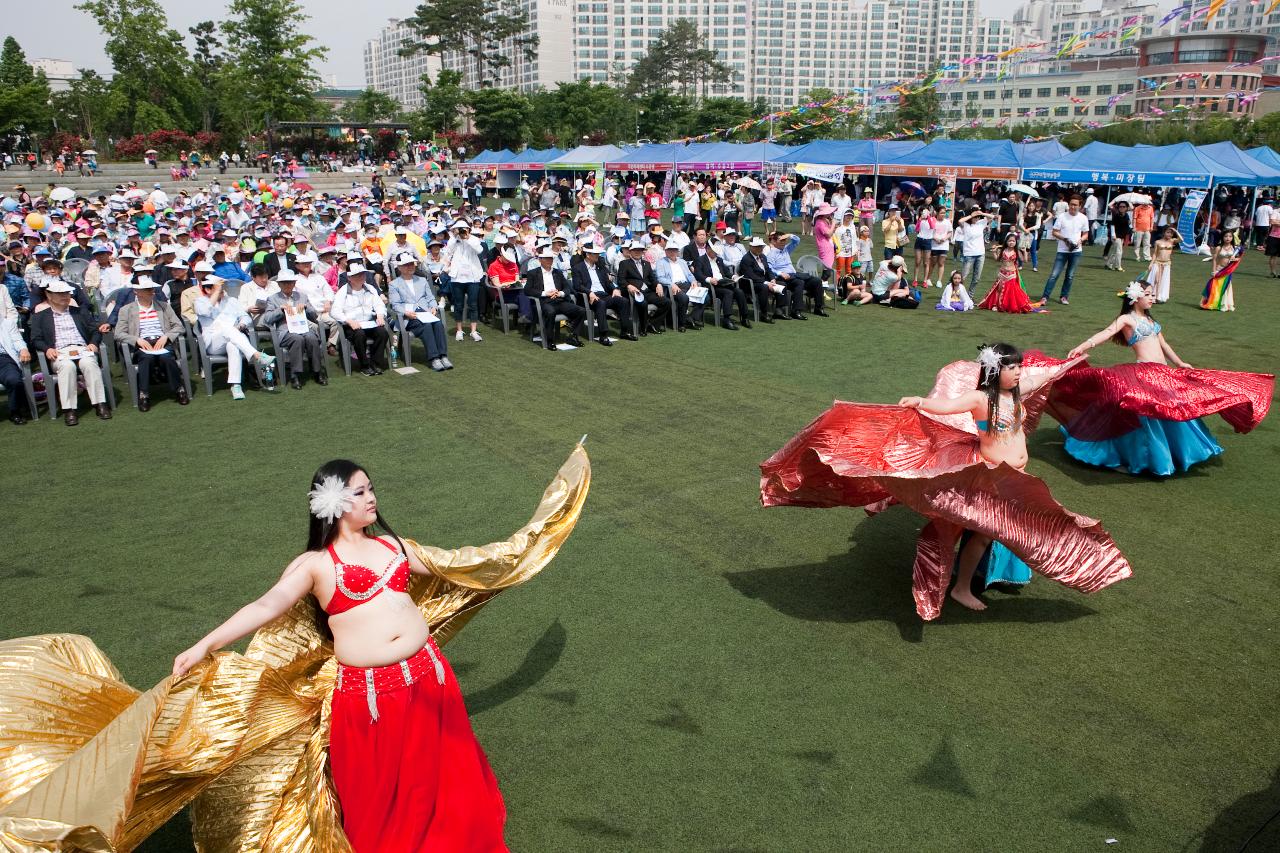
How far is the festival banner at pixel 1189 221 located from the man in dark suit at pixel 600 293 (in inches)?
626

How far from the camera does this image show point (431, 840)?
2.91m

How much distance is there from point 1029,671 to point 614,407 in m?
5.02

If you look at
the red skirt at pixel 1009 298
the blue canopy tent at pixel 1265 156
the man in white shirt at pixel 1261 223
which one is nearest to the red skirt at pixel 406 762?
the red skirt at pixel 1009 298

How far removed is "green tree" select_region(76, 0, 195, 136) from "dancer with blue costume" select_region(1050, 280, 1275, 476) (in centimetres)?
5485

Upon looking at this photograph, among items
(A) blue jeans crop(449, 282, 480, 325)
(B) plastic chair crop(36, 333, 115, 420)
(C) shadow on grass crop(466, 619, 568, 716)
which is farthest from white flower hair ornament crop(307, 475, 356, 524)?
(A) blue jeans crop(449, 282, 480, 325)

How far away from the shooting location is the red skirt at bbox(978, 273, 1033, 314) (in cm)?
1355

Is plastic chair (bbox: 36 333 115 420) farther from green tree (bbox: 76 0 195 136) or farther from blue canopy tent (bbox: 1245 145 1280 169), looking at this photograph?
green tree (bbox: 76 0 195 136)

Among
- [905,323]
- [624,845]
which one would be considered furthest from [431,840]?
[905,323]

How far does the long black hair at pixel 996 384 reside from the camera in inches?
180

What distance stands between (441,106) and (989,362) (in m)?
56.1

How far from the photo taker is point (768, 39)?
172000 millimetres

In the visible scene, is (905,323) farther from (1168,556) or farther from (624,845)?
(624,845)

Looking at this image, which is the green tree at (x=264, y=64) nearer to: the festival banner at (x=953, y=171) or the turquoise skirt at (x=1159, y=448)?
the festival banner at (x=953, y=171)

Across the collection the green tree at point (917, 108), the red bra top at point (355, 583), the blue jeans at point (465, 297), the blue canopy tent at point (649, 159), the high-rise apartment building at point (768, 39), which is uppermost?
the high-rise apartment building at point (768, 39)
